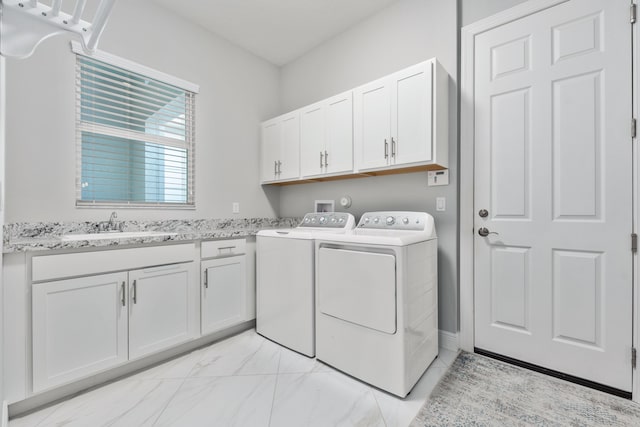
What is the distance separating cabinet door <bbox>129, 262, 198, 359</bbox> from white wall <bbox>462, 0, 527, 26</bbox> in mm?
2710

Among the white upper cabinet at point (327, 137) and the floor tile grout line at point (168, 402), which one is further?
the white upper cabinet at point (327, 137)

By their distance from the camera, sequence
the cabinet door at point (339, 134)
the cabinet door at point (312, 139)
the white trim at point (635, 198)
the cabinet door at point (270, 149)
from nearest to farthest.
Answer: the white trim at point (635, 198) → the cabinet door at point (339, 134) → the cabinet door at point (312, 139) → the cabinet door at point (270, 149)

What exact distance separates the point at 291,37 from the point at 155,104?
146 centimetres

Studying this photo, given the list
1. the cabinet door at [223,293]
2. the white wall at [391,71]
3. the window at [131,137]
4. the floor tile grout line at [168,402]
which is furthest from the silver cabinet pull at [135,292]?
the white wall at [391,71]

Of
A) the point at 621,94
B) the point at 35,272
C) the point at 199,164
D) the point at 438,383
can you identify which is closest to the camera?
the point at 35,272

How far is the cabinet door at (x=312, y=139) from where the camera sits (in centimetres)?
252

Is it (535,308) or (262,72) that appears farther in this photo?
(262,72)

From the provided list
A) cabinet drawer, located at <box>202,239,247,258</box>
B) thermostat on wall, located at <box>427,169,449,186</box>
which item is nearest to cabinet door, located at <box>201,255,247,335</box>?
cabinet drawer, located at <box>202,239,247,258</box>

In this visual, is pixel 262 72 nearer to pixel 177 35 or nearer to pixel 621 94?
pixel 177 35

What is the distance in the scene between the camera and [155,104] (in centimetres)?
236

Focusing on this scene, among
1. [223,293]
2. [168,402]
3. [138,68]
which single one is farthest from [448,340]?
[138,68]

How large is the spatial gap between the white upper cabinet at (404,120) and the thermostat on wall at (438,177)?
75 mm

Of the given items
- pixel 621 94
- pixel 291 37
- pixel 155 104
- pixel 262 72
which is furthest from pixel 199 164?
pixel 621 94

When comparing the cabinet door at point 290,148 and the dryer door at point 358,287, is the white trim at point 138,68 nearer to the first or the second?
the cabinet door at point 290,148
